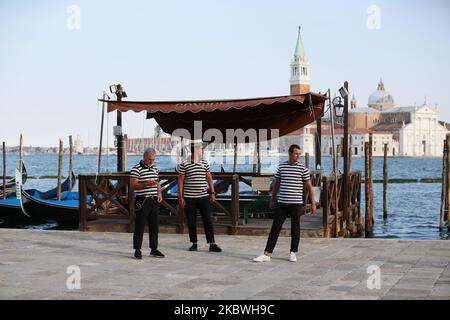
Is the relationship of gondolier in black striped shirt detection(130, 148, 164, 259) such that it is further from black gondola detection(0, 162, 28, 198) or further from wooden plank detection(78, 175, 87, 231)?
black gondola detection(0, 162, 28, 198)

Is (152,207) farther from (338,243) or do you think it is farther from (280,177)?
(338,243)

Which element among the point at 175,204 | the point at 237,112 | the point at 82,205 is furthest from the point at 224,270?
the point at 237,112

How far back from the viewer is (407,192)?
124 feet

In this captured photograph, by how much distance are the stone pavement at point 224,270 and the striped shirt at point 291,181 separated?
643 millimetres

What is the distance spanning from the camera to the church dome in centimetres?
16025

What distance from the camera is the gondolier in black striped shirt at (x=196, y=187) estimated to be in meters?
7.94

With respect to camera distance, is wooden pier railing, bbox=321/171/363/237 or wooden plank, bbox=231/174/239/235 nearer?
wooden plank, bbox=231/174/239/235

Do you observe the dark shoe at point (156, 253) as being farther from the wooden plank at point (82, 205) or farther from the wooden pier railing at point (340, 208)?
the wooden pier railing at point (340, 208)

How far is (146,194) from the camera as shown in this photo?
7.71 meters

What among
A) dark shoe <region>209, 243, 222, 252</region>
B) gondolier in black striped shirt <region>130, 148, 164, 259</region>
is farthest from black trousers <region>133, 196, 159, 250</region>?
dark shoe <region>209, 243, 222, 252</region>

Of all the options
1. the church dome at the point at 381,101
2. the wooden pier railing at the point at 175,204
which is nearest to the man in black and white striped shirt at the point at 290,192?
the wooden pier railing at the point at 175,204

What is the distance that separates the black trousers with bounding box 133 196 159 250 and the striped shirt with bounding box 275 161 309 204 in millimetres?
1364
